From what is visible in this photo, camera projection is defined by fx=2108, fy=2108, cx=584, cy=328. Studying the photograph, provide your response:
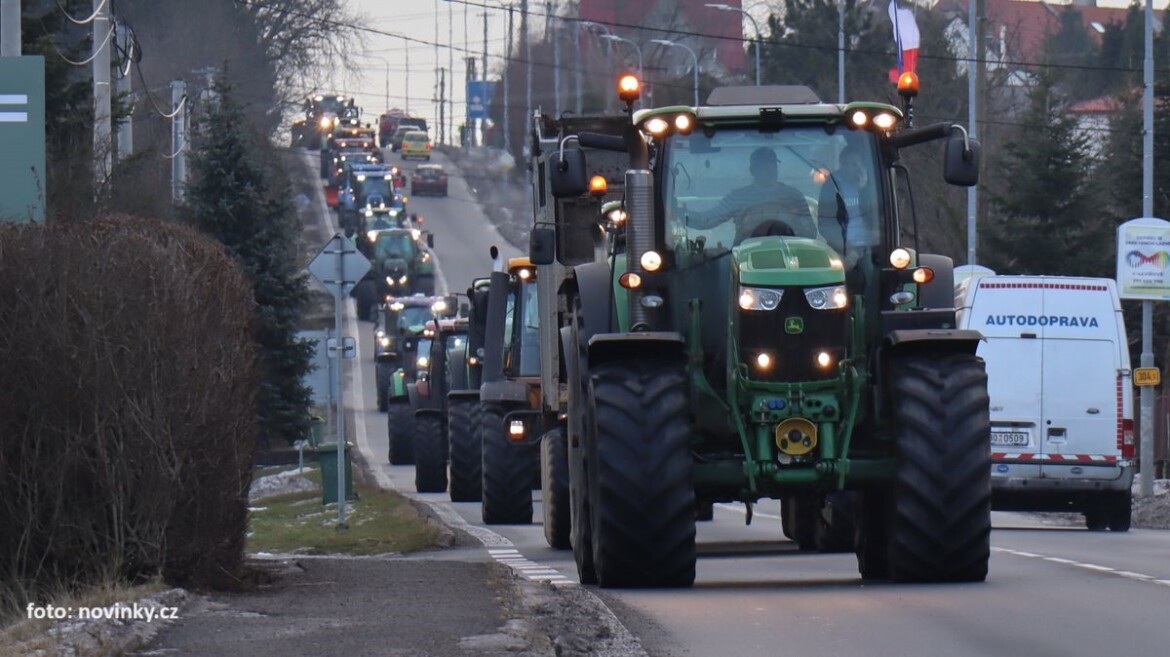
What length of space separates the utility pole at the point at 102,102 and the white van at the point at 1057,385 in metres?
12.5

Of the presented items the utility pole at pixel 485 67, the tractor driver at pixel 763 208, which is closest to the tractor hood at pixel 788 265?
the tractor driver at pixel 763 208

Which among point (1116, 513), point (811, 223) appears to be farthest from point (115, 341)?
point (1116, 513)

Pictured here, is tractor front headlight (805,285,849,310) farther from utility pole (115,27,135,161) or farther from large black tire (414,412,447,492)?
utility pole (115,27,135,161)

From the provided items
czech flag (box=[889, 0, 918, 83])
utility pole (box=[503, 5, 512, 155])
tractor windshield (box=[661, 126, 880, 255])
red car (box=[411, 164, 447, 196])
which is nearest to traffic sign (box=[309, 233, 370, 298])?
tractor windshield (box=[661, 126, 880, 255])

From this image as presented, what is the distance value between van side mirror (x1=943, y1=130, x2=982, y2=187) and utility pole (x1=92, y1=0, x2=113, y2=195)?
17.5m

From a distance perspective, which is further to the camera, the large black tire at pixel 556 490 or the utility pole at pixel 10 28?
the utility pole at pixel 10 28

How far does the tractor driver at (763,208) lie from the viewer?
14.1 meters

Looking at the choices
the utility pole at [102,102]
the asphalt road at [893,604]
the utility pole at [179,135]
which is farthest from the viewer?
the utility pole at [179,135]

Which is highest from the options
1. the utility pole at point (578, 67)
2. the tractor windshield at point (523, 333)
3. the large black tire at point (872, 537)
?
the utility pole at point (578, 67)

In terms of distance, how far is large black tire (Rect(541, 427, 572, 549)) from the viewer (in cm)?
1934

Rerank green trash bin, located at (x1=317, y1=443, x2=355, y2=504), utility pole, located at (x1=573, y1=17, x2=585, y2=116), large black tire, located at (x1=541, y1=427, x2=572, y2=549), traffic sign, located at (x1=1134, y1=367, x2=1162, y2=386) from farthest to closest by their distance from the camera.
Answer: utility pole, located at (x1=573, y1=17, x2=585, y2=116) < traffic sign, located at (x1=1134, y1=367, x2=1162, y2=386) < green trash bin, located at (x1=317, y1=443, x2=355, y2=504) < large black tire, located at (x1=541, y1=427, x2=572, y2=549)

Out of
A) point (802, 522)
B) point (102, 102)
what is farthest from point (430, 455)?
point (802, 522)

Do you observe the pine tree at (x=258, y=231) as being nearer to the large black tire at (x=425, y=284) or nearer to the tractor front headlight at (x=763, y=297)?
the large black tire at (x=425, y=284)

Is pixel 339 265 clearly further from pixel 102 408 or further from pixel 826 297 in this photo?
pixel 826 297
